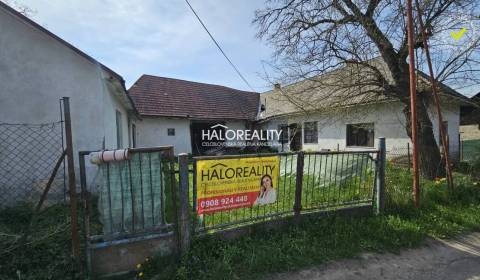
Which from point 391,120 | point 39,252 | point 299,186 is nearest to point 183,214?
point 39,252

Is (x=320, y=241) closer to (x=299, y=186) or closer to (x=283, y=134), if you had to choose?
(x=299, y=186)

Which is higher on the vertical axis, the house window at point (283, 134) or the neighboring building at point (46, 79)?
the neighboring building at point (46, 79)

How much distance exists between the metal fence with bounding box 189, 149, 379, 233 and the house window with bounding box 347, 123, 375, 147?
7357 millimetres

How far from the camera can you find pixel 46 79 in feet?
15.8

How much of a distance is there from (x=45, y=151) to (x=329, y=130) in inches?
458

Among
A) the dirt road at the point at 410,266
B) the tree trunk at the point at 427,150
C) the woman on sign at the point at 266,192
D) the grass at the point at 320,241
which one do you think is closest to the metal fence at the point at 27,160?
the grass at the point at 320,241

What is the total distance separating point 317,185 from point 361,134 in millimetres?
8576

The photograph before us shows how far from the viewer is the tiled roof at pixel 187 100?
552 inches

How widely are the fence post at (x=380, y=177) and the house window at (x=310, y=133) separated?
31.7 ft

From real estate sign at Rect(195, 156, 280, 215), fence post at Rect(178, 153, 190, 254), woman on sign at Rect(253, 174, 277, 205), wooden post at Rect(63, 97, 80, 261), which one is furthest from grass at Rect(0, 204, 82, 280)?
woman on sign at Rect(253, 174, 277, 205)

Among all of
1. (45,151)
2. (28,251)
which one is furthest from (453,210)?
(45,151)

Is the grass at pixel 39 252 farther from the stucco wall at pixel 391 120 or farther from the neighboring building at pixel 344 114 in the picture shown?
the stucco wall at pixel 391 120

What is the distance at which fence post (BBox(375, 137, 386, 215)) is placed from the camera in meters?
4.46

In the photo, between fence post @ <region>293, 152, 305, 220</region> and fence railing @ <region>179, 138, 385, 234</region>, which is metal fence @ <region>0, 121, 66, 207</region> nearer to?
fence railing @ <region>179, 138, 385, 234</region>
